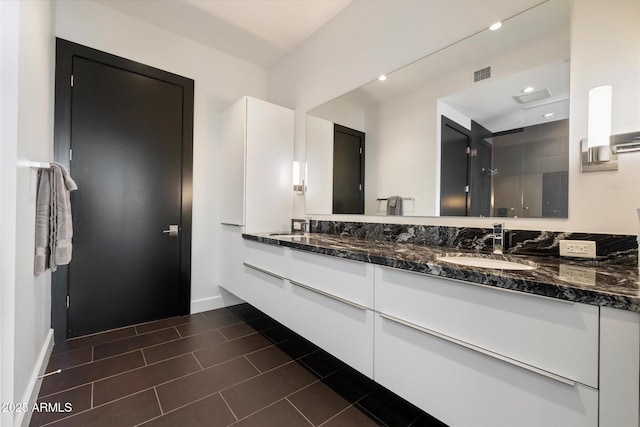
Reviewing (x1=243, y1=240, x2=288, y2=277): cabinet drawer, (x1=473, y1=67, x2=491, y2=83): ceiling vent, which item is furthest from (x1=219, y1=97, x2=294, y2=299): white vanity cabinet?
(x1=473, y1=67, x2=491, y2=83): ceiling vent

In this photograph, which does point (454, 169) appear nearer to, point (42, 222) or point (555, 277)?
point (555, 277)

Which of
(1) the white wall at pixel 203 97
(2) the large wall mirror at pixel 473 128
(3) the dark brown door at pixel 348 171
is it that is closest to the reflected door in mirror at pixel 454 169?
(2) the large wall mirror at pixel 473 128

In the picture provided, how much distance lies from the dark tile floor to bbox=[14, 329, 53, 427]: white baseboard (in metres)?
0.05

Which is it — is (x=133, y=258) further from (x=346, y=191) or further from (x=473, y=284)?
(x=473, y=284)

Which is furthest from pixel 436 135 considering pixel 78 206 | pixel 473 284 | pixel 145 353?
pixel 78 206

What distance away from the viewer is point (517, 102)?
145 centimetres

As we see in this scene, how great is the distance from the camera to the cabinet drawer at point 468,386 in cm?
81

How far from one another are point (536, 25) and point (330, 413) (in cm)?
230

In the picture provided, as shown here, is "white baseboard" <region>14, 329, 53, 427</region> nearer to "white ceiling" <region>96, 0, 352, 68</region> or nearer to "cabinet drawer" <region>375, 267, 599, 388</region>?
"cabinet drawer" <region>375, 267, 599, 388</region>

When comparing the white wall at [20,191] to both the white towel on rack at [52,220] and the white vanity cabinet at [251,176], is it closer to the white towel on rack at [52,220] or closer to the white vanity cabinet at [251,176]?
the white towel on rack at [52,220]

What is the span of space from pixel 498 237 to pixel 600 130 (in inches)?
24.4

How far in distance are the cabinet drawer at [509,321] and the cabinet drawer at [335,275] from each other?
0.18 metres

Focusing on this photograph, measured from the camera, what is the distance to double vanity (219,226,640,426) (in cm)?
74

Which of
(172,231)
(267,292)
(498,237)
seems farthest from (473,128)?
(172,231)
